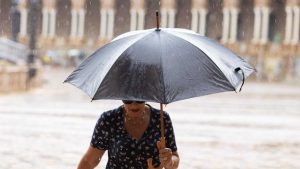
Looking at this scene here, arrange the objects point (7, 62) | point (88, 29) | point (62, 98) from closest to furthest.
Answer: point (62, 98) < point (7, 62) < point (88, 29)

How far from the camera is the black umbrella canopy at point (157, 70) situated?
4035 mm

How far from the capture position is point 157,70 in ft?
13.4

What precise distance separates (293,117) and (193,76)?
12722 mm

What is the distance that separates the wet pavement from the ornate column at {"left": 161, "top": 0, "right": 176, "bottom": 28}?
67.1 feet

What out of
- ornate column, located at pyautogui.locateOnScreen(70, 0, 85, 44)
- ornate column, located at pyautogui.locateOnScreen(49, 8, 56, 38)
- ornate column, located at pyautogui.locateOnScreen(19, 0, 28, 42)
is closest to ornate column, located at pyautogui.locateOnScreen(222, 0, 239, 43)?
ornate column, located at pyautogui.locateOnScreen(70, 0, 85, 44)

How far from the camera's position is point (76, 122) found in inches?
549

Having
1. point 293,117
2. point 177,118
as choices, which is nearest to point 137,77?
point 177,118

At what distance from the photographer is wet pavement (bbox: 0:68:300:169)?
31.2ft

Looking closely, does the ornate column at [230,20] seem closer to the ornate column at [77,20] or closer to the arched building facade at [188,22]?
the arched building facade at [188,22]

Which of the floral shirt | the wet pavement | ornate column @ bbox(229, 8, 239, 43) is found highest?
the floral shirt

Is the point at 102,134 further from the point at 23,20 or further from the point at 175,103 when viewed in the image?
the point at 23,20

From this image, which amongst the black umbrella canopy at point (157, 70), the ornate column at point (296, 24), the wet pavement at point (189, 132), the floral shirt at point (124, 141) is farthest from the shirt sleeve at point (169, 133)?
the ornate column at point (296, 24)

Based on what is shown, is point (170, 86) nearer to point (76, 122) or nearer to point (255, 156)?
point (255, 156)

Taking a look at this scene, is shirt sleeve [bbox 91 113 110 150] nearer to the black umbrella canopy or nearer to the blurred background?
the black umbrella canopy
